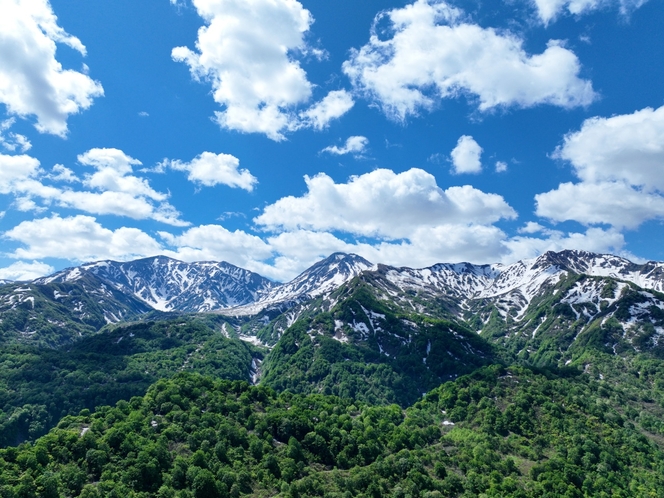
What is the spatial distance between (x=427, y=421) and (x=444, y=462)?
133 ft

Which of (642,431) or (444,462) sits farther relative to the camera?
(642,431)

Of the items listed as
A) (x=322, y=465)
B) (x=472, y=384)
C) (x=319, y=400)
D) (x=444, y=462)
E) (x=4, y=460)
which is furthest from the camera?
(x=472, y=384)

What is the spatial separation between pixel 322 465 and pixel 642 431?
5806 inches

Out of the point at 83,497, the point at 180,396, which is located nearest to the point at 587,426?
the point at 180,396

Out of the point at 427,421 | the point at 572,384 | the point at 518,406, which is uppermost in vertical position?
the point at 572,384

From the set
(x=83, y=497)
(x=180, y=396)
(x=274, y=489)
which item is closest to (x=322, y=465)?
(x=274, y=489)

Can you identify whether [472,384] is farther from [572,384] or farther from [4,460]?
[4,460]

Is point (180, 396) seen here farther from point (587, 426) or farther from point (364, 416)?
point (587, 426)

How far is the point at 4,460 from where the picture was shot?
254 ft

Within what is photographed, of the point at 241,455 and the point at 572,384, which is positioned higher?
the point at 572,384

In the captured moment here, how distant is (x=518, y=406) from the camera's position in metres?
154

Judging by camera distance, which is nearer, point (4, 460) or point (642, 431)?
point (4, 460)

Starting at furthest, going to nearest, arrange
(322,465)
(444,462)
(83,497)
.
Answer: (444,462), (322,465), (83,497)

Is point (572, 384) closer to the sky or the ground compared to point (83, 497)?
closer to the sky
